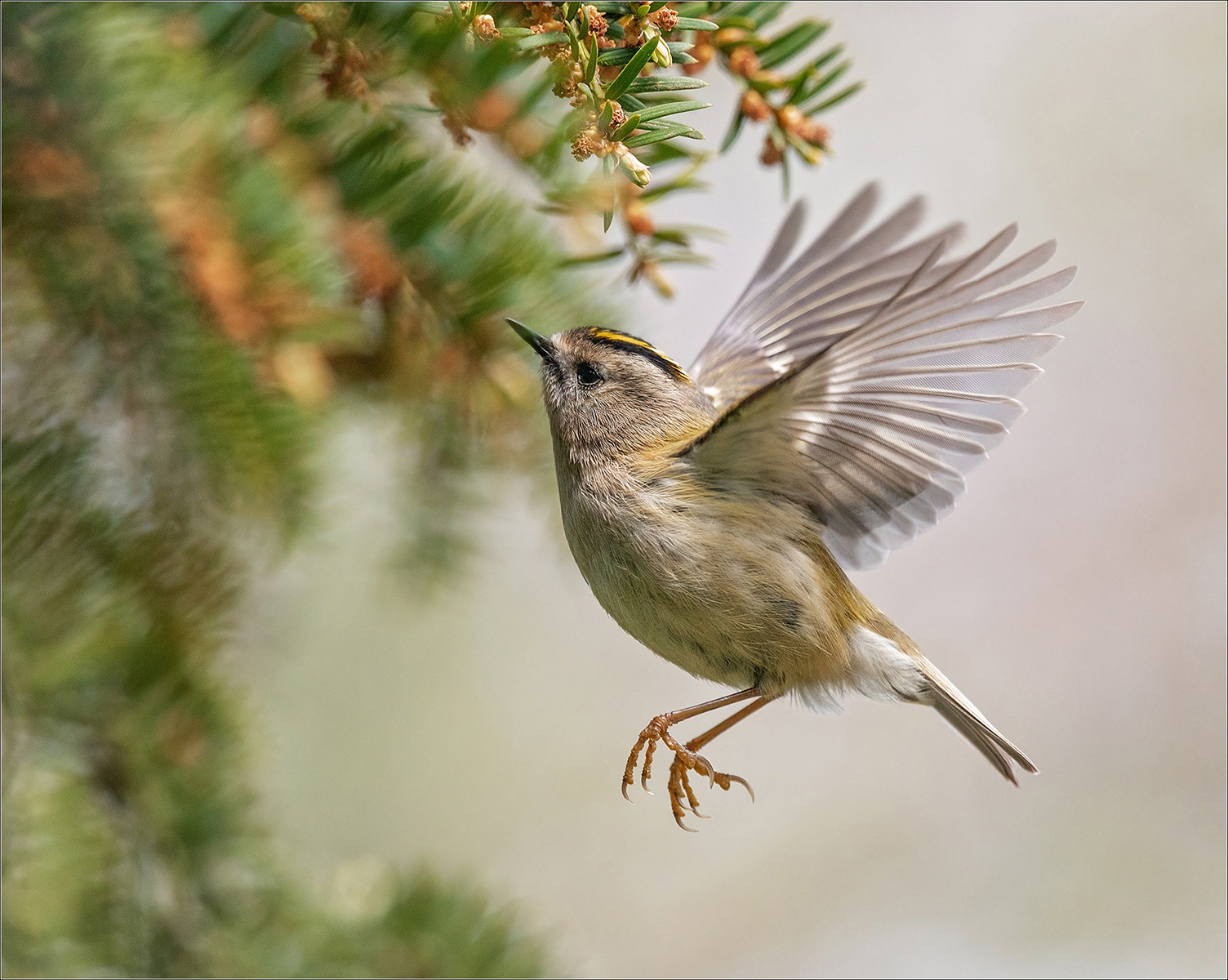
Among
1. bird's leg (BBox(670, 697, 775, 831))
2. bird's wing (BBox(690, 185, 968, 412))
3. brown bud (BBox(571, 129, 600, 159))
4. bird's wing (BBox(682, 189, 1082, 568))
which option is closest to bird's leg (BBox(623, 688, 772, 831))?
bird's leg (BBox(670, 697, 775, 831))

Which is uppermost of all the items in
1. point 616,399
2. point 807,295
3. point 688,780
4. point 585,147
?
point 585,147

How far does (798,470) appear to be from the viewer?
88 centimetres

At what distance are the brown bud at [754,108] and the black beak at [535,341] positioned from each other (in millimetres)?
197

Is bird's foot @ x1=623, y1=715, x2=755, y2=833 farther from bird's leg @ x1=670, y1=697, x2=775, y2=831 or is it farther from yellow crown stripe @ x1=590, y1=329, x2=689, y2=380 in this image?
yellow crown stripe @ x1=590, y1=329, x2=689, y2=380

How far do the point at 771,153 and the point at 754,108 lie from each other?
3 cm

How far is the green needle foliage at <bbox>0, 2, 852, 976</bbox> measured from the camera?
0.57 m

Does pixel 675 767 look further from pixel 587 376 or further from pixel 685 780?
pixel 587 376

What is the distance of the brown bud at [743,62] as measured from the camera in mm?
612

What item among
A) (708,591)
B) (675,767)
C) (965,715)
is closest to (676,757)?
(675,767)

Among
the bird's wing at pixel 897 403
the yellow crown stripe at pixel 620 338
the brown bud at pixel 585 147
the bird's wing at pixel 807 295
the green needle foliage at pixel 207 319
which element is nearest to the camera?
the brown bud at pixel 585 147

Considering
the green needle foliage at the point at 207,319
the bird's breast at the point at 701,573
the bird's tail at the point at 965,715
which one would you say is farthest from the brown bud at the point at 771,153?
the bird's tail at the point at 965,715

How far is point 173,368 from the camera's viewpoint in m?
0.64

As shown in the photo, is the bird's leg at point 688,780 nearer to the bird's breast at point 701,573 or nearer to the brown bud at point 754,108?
the bird's breast at point 701,573

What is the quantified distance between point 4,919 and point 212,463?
0.96ft
